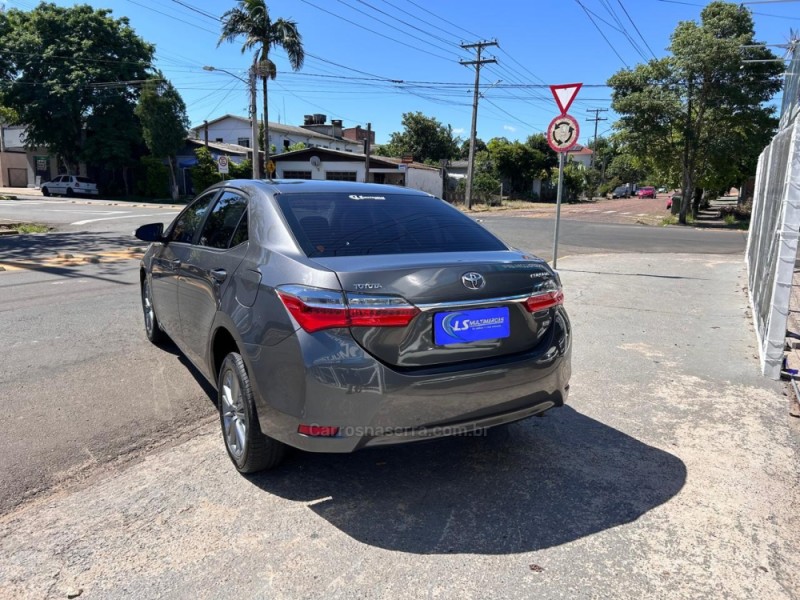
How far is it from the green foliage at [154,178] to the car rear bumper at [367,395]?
43.1 m

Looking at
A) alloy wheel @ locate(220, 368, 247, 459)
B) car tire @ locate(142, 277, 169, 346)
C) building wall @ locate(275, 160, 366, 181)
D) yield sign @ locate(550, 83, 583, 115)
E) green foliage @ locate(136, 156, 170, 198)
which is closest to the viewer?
alloy wheel @ locate(220, 368, 247, 459)

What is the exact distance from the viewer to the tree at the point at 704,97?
24.7m

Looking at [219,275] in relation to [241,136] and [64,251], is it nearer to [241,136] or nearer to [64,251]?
[64,251]

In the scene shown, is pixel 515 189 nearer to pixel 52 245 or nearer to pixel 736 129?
pixel 736 129

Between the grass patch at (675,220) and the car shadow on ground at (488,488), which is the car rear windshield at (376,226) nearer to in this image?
the car shadow on ground at (488,488)

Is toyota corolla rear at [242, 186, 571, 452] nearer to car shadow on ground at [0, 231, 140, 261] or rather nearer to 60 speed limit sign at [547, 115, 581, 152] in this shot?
60 speed limit sign at [547, 115, 581, 152]

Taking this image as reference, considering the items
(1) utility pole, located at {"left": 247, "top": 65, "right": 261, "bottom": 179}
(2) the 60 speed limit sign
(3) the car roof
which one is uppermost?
(1) utility pole, located at {"left": 247, "top": 65, "right": 261, "bottom": 179}

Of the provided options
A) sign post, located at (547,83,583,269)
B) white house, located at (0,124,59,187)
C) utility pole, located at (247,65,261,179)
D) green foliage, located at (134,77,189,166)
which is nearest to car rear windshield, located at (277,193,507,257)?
sign post, located at (547,83,583,269)

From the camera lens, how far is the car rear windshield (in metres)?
3.11

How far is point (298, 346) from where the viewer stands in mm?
2674

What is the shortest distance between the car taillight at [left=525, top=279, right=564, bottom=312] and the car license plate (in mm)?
199

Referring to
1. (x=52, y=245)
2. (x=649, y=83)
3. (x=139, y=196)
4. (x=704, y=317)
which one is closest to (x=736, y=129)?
(x=649, y=83)

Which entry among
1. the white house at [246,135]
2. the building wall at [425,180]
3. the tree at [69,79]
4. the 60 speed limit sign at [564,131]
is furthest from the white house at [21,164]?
the 60 speed limit sign at [564,131]

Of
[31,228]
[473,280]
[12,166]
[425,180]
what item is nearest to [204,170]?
[425,180]
